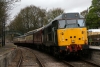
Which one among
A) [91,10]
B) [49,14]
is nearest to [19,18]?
[49,14]

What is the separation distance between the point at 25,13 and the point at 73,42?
65537mm

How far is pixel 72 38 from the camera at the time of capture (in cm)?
1833

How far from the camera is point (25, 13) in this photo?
82.8m

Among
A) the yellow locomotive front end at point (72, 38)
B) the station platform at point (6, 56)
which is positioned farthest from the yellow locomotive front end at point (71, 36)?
the station platform at point (6, 56)

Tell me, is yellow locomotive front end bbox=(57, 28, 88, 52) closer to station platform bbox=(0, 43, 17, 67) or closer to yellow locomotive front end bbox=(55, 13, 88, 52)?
yellow locomotive front end bbox=(55, 13, 88, 52)

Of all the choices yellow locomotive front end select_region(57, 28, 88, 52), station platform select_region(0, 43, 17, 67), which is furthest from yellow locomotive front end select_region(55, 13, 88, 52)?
station platform select_region(0, 43, 17, 67)

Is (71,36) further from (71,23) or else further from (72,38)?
(71,23)

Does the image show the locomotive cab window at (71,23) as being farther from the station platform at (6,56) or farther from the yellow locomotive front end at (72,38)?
the station platform at (6,56)

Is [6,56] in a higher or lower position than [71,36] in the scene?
lower

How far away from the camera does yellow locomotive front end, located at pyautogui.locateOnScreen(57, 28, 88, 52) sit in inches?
715

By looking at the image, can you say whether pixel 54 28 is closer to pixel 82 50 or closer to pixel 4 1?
pixel 82 50

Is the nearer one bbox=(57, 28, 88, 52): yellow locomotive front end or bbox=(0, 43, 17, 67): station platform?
bbox=(0, 43, 17, 67): station platform

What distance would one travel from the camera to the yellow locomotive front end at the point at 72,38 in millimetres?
18172

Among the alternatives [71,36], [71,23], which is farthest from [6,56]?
[71,23]
